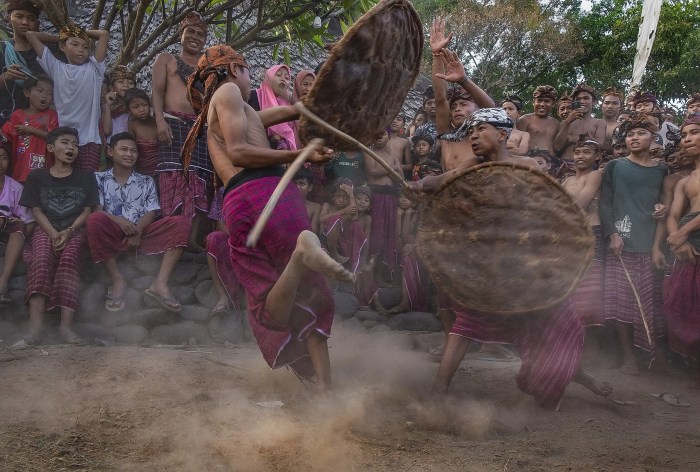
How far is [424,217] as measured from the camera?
3395 mm

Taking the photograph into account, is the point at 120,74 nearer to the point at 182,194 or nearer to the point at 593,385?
the point at 182,194

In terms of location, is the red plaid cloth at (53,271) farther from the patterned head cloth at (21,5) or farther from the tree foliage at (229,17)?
the tree foliage at (229,17)

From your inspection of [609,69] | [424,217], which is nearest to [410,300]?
[424,217]

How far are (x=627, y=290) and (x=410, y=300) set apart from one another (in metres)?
1.79

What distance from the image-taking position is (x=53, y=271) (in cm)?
495

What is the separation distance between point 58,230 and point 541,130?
4.33 meters

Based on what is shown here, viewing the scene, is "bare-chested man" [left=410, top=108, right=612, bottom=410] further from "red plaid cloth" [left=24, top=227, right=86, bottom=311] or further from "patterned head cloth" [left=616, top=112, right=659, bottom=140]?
"red plaid cloth" [left=24, top=227, right=86, bottom=311]

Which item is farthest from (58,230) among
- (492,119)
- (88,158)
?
(492,119)

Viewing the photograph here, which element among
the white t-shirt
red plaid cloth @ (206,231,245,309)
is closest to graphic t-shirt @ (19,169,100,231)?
the white t-shirt

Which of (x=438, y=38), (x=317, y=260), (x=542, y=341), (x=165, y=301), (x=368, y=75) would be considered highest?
(x=438, y=38)

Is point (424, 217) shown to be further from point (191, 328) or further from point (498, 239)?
point (191, 328)

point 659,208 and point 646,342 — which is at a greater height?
point 659,208

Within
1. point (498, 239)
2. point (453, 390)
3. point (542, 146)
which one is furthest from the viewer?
point (542, 146)

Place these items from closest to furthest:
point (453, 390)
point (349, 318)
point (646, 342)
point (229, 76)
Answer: point (229, 76), point (453, 390), point (646, 342), point (349, 318)
